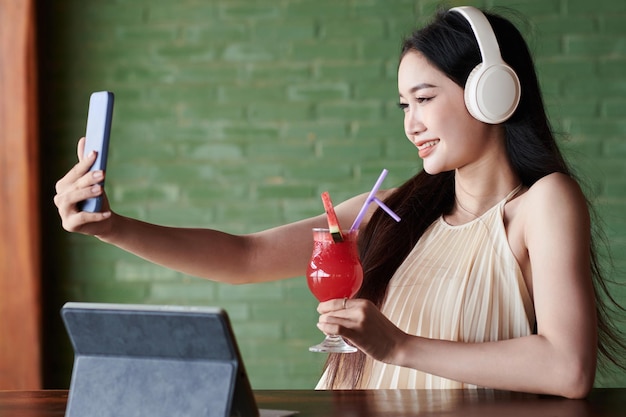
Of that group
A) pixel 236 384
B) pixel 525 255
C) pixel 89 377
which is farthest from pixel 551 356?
pixel 89 377

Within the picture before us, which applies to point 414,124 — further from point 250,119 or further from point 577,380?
point 250,119

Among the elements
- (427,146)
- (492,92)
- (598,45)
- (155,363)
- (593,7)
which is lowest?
(155,363)

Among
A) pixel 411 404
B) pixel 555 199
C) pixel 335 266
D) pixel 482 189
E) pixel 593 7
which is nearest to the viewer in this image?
pixel 411 404

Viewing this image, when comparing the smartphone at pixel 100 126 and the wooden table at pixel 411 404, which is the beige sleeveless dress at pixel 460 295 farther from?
the smartphone at pixel 100 126

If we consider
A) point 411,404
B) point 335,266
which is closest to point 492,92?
point 335,266

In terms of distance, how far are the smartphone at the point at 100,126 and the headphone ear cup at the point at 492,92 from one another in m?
0.73

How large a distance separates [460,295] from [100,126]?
0.79 m

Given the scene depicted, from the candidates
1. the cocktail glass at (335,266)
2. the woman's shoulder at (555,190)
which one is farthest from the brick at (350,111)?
the cocktail glass at (335,266)

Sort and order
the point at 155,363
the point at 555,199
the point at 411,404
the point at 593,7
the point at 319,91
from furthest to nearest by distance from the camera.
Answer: the point at 319,91 < the point at 593,7 < the point at 555,199 < the point at 411,404 < the point at 155,363

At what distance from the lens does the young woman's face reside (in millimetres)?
1753

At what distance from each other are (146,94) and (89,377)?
90.4 inches

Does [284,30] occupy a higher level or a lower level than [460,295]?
higher

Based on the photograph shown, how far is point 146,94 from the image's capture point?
332 centimetres

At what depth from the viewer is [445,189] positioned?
200 centimetres
